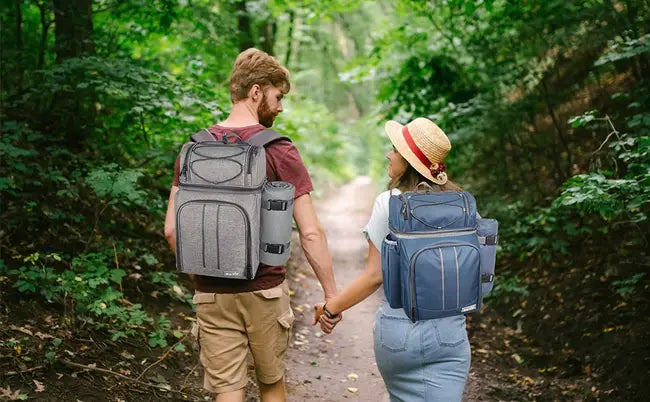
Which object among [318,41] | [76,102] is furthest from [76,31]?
[318,41]

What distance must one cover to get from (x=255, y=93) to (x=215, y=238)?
853 mm

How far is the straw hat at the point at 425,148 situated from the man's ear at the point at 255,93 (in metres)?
0.81

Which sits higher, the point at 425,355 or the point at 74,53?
the point at 74,53

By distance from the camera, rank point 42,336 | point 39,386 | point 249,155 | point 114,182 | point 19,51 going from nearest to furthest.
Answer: point 249,155 → point 39,386 → point 42,336 → point 114,182 → point 19,51

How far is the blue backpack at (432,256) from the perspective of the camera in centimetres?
240

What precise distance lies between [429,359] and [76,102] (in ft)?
18.5

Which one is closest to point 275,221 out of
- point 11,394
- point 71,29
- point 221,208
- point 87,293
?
point 221,208

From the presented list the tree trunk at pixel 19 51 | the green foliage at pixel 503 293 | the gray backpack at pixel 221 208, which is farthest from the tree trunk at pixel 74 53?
the green foliage at pixel 503 293

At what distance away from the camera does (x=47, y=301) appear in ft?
14.6

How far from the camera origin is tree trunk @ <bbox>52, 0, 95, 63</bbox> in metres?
6.27

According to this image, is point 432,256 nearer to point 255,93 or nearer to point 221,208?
point 221,208

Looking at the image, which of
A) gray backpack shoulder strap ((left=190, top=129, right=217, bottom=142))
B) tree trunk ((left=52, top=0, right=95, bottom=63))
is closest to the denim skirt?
gray backpack shoulder strap ((left=190, top=129, right=217, bottom=142))

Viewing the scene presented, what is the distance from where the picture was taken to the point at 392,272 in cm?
246

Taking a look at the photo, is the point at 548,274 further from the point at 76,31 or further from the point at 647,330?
the point at 76,31
